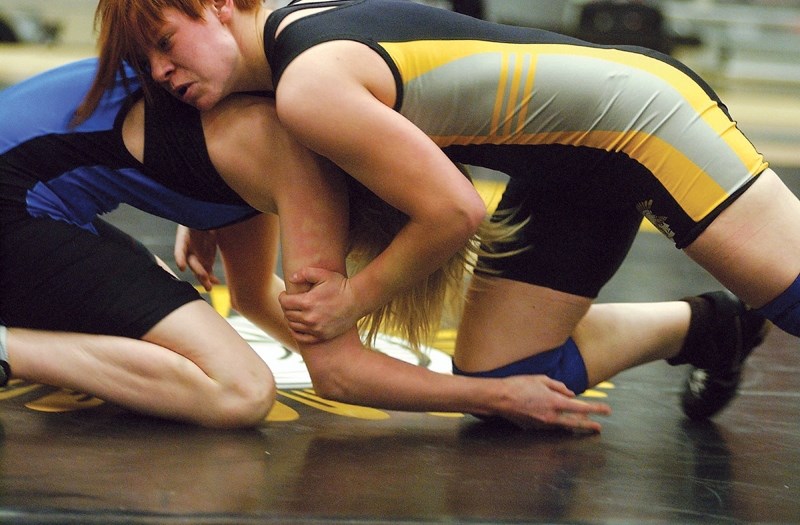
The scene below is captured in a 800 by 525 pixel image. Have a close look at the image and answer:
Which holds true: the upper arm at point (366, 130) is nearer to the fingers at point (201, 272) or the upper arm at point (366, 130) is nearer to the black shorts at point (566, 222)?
the black shorts at point (566, 222)

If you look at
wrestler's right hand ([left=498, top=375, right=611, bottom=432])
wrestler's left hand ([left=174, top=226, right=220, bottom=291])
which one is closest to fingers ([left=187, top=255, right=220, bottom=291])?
wrestler's left hand ([left=174, top=226, right=220, bottom=291])

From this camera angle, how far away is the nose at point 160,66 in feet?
5.89

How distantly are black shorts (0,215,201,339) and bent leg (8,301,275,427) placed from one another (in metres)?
0.02

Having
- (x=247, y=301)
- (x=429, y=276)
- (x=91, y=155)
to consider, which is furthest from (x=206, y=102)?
(x=247, y=301)

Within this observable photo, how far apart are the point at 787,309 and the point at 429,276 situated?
603 millimetres

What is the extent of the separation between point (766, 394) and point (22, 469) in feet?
4.79

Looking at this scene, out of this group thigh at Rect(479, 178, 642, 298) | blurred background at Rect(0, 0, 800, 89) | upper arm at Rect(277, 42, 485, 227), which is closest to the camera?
upper arm at Rect(277, 42, 485, 227)

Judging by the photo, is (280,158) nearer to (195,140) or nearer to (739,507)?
(195,140)

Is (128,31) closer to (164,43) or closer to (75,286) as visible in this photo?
(164,43)

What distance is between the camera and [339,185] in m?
1.88

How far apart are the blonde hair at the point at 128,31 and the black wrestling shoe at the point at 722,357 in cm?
105

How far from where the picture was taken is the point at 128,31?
1772 mm

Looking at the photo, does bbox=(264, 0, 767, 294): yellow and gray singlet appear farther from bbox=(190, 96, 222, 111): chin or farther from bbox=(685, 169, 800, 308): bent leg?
bbox=(190, 96, 222, 111): chin

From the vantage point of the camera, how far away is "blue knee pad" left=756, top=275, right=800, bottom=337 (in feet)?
5.74
